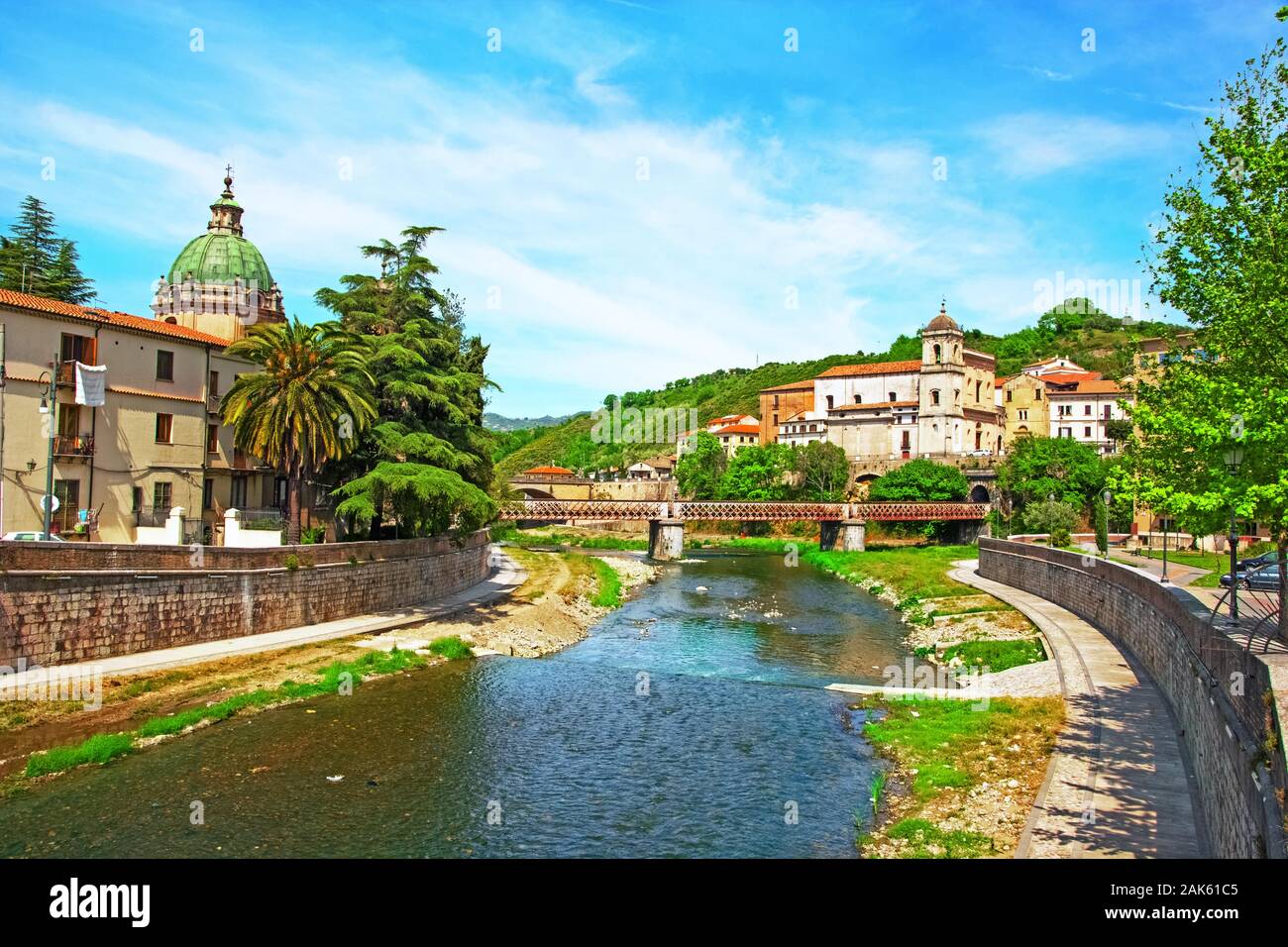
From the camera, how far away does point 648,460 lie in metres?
150

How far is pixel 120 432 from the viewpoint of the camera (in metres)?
36.8

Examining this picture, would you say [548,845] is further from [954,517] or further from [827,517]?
[954,517]

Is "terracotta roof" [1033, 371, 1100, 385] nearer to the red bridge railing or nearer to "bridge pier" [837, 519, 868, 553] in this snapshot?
the red bridge railing

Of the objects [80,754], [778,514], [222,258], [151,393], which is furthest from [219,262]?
[778,514]

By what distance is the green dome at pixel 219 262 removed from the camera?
50.0 m

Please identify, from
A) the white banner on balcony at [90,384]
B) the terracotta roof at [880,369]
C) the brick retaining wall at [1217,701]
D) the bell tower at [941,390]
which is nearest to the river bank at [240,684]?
the white banner on balcony at [90,384]

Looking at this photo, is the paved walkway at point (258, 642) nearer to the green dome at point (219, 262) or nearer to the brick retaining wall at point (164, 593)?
the brick retaining wall at point (164, 593)

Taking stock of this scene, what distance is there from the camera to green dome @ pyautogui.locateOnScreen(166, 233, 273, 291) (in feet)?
164

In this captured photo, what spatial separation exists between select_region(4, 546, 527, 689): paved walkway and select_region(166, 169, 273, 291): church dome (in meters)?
22.8

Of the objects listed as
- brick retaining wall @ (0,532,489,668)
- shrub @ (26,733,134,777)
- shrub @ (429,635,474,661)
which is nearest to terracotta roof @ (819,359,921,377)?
brick retaining wall @ (0,532,489,668)
